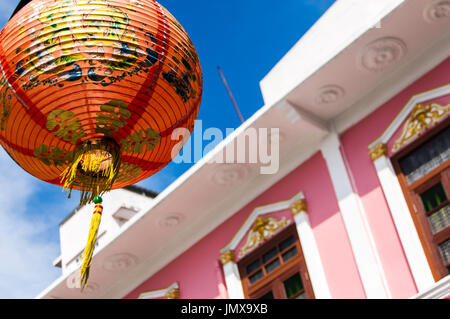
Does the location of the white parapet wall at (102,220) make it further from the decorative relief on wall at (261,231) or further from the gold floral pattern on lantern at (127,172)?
the gold floral pattern on lantern at (127,172)

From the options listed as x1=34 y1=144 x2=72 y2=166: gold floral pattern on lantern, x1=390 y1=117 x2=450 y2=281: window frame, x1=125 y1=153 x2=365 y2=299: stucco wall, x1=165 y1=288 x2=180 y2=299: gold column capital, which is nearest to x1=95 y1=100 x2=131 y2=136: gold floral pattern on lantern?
x1=34 y1=144 x2=72 y2=166: gold floral pattern on lantern

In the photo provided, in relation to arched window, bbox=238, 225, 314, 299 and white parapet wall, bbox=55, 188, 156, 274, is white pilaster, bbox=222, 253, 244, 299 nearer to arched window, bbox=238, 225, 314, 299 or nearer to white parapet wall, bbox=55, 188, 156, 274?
arched window, bbox=238, 225, 314, 299

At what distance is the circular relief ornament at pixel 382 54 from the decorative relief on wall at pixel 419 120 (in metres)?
0.59

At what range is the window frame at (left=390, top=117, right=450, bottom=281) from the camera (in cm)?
594

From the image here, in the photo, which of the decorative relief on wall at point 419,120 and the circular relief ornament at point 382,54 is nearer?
the decorative relief on wall at point 419,120

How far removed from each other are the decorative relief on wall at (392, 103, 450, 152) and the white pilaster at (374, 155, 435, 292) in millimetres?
258

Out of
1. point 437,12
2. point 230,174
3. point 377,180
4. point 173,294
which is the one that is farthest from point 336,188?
point 173,294

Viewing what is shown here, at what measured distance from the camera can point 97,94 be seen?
8.19 ft

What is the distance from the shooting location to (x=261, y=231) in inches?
305

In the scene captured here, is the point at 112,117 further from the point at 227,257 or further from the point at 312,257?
the point at 227,257

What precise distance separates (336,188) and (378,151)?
2.01 feet

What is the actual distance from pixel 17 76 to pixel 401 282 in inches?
179

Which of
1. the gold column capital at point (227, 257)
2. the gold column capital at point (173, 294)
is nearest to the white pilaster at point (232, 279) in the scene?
the gold column capital at point (227, 257)

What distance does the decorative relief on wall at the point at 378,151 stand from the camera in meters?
6.81
